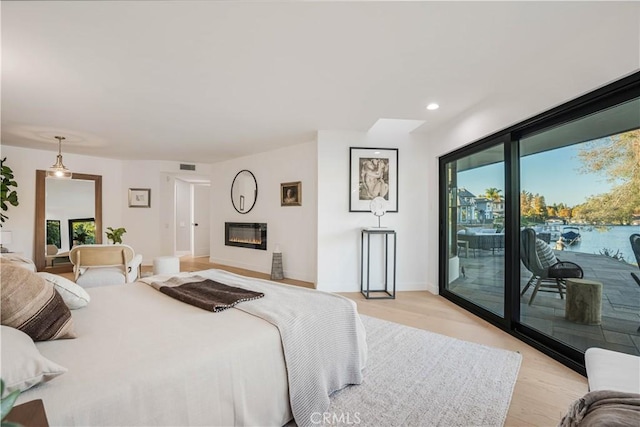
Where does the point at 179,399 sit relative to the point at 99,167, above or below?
below

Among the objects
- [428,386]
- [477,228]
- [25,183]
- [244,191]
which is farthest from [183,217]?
[428,386]

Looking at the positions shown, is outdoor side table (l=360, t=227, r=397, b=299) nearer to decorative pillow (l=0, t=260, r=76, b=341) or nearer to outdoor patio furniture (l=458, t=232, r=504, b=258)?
outdoor patio furniture (l=458, t=232, r=504, b=258)

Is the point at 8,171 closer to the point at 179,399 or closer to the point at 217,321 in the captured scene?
the point at 217,321

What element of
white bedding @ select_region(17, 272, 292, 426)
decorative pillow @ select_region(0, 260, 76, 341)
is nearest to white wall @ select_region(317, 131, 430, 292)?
white bedding @ select_region(17, 272, 292, 426)

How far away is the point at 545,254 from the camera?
8.86 ft

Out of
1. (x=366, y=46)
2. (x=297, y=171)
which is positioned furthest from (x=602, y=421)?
(x=297, y=171)

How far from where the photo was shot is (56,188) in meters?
5.83

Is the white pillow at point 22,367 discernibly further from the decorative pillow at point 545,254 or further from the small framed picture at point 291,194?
the small framed picture at point 291,194

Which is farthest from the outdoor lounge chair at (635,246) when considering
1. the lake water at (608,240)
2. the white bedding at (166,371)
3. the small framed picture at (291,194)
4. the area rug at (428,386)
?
the small framed picture at (291,194)

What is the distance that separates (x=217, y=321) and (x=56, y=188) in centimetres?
625

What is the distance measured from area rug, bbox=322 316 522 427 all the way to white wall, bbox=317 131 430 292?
5.88 ft

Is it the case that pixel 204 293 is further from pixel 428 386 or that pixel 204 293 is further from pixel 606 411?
pixel 606 411

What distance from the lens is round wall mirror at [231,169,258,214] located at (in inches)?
243

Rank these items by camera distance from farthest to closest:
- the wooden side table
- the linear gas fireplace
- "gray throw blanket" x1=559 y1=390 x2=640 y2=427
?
the linear gas fireplace, "gray throw blanket" x1=559 y1=390 x2=640 y2=427, the wooden side table
